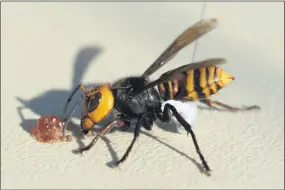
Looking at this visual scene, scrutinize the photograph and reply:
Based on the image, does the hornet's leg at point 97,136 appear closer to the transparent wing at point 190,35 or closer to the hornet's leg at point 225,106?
the transparent wing at point 190,35

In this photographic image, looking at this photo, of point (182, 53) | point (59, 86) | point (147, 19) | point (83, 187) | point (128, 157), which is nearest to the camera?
point (83, 187)

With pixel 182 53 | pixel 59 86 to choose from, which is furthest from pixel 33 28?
pixel 182 53

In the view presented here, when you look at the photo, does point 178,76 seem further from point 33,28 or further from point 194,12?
point 33,28

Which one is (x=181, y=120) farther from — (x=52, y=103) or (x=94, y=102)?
(x=52, y=103)

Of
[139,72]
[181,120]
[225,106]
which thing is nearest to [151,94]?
[181,120]

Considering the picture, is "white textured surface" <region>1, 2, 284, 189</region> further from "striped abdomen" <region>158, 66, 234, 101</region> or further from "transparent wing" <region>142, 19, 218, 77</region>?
"transparent wing" <region>142, 19, 218, 77</region>

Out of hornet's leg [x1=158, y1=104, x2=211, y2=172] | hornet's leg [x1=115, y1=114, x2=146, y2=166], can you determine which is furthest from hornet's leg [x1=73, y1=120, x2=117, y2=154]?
hornet's leg [x1=158, y1=104, x2=211, y2=172]
